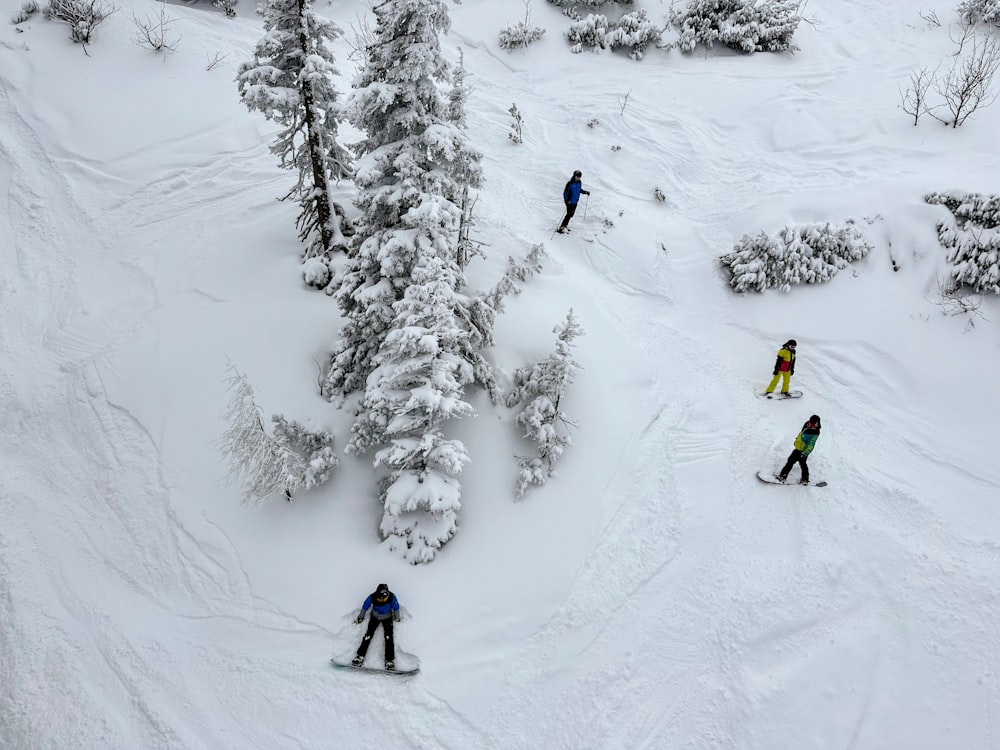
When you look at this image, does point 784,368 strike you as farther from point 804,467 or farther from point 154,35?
point 154,35

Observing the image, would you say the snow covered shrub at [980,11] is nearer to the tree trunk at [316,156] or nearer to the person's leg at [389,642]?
the tree trunk at [316,156]

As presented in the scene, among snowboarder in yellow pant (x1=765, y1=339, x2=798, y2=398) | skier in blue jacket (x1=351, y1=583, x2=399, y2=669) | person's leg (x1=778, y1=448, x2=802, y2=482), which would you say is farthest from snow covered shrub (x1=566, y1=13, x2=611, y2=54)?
skier in blue jacket (x1=351, y1=583, x2=399, y2=669)

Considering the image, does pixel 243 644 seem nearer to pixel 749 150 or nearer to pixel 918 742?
pixel 918 742

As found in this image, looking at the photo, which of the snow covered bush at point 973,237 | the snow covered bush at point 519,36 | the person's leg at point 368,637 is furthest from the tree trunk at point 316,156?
the snow covered bush at point 973,237

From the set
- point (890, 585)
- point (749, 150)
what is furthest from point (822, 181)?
point (890, 585)

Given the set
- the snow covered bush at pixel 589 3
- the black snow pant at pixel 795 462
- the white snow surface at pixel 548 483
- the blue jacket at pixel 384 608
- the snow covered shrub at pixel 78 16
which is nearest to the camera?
the white snow surface at pixel 548 483
